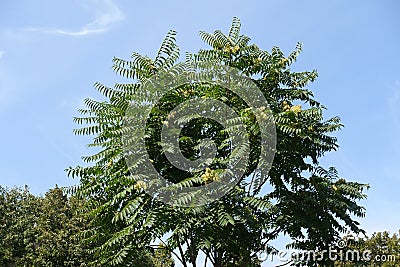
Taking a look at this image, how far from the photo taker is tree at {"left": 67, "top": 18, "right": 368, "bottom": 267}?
811 centimetres

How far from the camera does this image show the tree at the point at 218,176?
Answer: 8.11 metres

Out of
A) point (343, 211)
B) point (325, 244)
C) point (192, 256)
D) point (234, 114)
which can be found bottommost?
point (192, 256)

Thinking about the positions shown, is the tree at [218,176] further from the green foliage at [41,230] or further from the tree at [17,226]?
the tree at [17,226]

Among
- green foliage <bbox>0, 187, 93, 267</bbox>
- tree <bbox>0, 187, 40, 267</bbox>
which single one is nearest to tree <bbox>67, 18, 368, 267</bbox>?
green foliage <bbox>0, 187, 93, 267</bbox>

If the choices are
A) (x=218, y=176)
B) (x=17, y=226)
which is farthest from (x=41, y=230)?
(x=218, y=176)

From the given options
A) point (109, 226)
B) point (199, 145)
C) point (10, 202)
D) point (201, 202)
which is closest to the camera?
point (201, 202)

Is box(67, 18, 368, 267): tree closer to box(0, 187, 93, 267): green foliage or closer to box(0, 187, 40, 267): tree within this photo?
box(0, 187, 93, 267): green foliage

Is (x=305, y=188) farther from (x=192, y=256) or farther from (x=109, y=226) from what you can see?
(x=109, y=226)

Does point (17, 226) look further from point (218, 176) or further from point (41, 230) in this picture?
point (218, 176)

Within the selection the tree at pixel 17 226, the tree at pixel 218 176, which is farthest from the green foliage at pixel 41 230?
the tree at pixel 218 176

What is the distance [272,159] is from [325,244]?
2.19m

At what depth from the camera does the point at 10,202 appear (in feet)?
126

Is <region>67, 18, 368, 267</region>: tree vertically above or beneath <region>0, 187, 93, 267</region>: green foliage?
beneath

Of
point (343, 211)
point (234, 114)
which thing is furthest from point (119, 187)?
point (343, 211)
